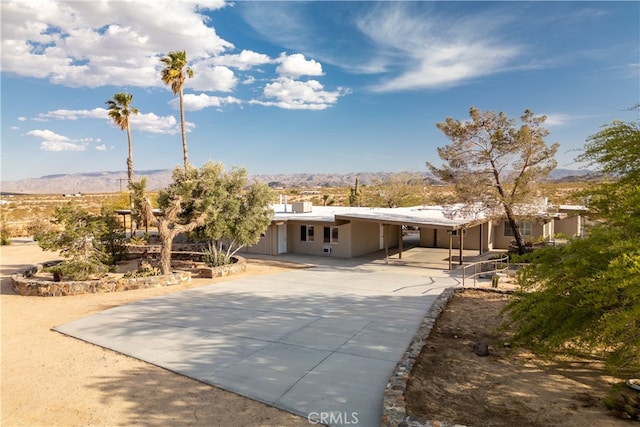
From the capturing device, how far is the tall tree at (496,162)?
18500 mm

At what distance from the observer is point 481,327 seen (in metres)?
9.84

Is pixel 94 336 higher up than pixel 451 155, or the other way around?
pixel 451 155

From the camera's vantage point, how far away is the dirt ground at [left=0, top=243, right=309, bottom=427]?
5891mm

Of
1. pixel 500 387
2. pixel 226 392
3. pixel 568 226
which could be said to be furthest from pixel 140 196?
pixel 568 226

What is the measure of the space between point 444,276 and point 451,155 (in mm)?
6115

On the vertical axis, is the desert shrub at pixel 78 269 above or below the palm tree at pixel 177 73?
below

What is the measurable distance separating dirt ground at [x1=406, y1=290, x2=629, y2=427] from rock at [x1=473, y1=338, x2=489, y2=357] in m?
0.11

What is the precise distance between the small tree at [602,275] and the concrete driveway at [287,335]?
9.29ft

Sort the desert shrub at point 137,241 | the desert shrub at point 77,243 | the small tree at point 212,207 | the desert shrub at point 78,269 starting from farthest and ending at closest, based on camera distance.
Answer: the desert shrub at point 137,241 < the small tree at point 212,207 < the desert shrub at point 77,243 < the desert shrub at point 78,269

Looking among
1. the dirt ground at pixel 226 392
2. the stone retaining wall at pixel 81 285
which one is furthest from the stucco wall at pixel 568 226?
the stone retaining wall at pixel 81 285

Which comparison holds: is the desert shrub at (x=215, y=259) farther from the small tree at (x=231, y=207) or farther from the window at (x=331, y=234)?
the window at (x=331, y=234)

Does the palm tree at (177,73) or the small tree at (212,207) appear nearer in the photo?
the small tree at (212,207)

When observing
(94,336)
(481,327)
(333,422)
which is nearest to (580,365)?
(481,327)

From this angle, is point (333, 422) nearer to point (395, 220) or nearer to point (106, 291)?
point (106, 291)
